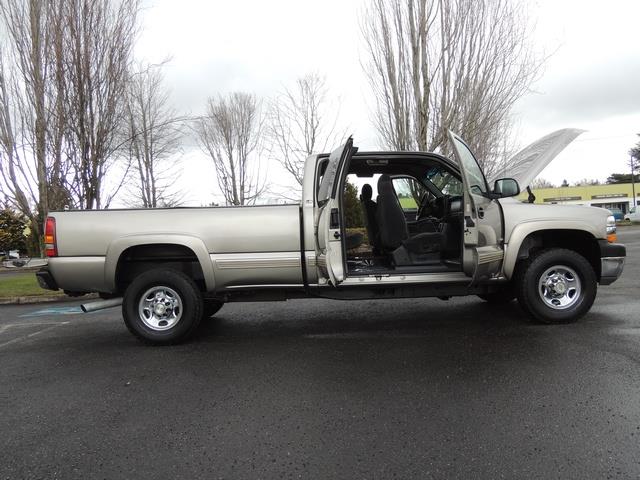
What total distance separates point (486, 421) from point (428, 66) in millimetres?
10645

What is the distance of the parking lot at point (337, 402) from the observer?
7.84ft

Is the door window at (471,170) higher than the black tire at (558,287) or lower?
higher

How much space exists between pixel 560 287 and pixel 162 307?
4.33m

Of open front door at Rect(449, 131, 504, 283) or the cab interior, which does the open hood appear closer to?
the cab interior

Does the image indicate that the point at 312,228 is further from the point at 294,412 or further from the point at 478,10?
the point at 478,10

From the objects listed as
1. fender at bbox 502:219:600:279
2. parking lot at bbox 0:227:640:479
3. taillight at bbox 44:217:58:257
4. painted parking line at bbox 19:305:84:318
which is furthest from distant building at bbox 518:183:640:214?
taillight at bbox 44:217:58:257

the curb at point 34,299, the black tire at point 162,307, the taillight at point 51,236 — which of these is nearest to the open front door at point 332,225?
the black tire at point 162,307

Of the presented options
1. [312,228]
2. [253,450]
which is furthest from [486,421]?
[312,228]

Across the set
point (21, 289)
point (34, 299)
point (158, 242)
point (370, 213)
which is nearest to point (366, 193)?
point (370, 213)

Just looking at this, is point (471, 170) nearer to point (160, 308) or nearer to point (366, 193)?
point (366, 193)

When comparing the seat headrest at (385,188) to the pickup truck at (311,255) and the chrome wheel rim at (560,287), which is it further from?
the chrome wheel rim at (560,287)

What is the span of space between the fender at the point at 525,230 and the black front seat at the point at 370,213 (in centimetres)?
151

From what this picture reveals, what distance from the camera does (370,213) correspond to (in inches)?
217

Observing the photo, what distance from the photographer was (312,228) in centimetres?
460
